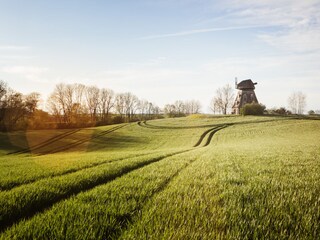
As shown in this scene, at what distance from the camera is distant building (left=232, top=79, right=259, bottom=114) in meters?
108

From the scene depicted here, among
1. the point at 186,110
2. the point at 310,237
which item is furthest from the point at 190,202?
the point at 186,110

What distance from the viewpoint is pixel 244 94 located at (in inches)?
4299

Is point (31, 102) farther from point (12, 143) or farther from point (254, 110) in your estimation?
point (254, 110)

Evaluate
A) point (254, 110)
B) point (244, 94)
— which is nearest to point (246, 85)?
point (244, 94)

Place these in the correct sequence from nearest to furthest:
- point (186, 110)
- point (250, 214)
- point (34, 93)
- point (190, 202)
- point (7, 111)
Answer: point (250, 214)
point (190, 202)
point (7, 111)
point (34, 93)
point (186, 110)

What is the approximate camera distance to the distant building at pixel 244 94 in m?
108

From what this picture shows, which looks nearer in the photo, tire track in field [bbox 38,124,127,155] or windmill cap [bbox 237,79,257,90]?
tire track in field [bbox 38,124,127,155]

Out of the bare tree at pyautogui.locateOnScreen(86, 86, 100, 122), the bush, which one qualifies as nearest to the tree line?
the bare tree at pyautogui.locateOnScreen(86, 86, 100, 122)

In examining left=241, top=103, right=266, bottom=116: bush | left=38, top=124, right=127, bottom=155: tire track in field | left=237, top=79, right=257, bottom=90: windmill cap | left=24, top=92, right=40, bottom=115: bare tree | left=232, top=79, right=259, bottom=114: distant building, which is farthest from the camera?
left=237, top=79, right=257, bottom=90: windmill cap

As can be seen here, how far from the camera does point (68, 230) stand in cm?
305

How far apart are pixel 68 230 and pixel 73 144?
5458 cm

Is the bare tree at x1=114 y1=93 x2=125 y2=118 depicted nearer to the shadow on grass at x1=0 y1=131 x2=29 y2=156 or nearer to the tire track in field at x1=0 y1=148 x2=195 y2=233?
the shadow on grass at x1=0 y1=131 x2=29 y2=156

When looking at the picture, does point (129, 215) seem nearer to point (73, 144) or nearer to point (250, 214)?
point (250, 214)

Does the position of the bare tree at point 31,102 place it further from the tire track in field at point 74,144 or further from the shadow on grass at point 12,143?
the tire track in field at point 74,144
